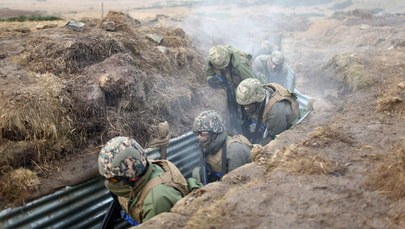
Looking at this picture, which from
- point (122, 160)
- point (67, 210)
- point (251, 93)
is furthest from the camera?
point (251, 93)

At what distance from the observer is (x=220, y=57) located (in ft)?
25.6

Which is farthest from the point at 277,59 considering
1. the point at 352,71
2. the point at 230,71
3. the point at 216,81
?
the point at 352,71

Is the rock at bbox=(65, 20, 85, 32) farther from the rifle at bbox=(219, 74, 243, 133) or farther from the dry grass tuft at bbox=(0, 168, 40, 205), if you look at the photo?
the dry grass tuft at bbox=(0, 168, 40, 205)

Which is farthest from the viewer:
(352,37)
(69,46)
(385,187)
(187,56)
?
(352,37)

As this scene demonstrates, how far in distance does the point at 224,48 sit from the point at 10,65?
369 centimetres

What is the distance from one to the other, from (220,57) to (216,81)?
1.92ft

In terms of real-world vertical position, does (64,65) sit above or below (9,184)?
above

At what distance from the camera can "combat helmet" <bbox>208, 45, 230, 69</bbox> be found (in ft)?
25.6

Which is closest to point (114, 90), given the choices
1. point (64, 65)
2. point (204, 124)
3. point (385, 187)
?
point (64, 65)

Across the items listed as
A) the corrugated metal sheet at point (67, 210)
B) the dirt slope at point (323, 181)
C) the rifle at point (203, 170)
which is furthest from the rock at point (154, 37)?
the rifle at point (203, 170)

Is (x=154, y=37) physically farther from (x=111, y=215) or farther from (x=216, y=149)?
(x=111, y=215)

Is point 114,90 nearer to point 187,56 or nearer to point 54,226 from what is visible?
point 54,226

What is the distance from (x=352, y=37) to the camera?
1703 centimetres

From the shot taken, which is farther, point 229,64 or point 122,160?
point 229,64
